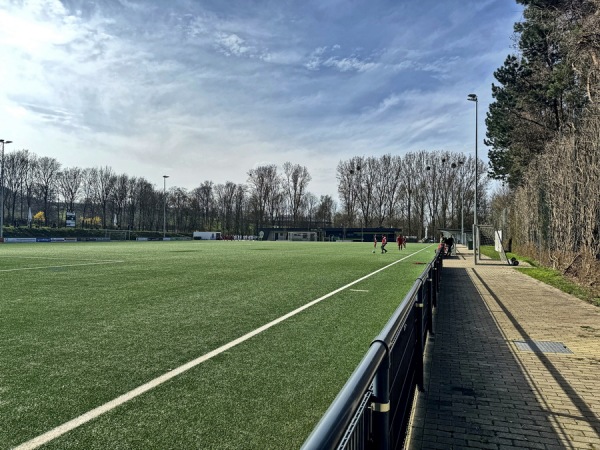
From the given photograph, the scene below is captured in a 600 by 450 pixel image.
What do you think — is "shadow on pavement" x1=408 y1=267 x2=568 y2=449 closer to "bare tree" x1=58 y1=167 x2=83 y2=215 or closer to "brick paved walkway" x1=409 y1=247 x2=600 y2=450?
"brick paved walkway" x1=409 y1=247 x2=600 y2=450

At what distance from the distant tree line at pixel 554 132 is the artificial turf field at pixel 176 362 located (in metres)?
8.83

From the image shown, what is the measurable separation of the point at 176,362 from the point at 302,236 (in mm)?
91537

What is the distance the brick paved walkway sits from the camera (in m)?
3.58

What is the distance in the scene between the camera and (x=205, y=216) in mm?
107562

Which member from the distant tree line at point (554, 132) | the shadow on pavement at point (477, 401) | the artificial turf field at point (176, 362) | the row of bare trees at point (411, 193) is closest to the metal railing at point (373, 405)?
the shadow on pavement at point (477, 401)

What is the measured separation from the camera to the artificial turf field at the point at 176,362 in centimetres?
339

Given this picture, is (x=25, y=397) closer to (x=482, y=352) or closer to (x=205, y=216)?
(x=482, y=352)

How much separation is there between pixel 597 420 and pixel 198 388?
13.2ft

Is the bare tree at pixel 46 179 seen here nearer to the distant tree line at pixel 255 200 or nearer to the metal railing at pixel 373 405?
the distant tree line at pixel 255 200

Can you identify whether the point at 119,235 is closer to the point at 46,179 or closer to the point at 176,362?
the point at 46,179

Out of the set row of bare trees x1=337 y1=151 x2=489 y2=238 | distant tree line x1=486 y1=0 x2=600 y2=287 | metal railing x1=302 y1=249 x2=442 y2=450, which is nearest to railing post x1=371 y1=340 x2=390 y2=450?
metal railing x1=302 y1=249 x2=442 y2=450

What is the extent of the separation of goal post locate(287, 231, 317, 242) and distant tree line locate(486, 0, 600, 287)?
203 ft

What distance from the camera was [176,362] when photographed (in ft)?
17.0

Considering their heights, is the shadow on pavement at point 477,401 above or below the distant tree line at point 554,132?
below
